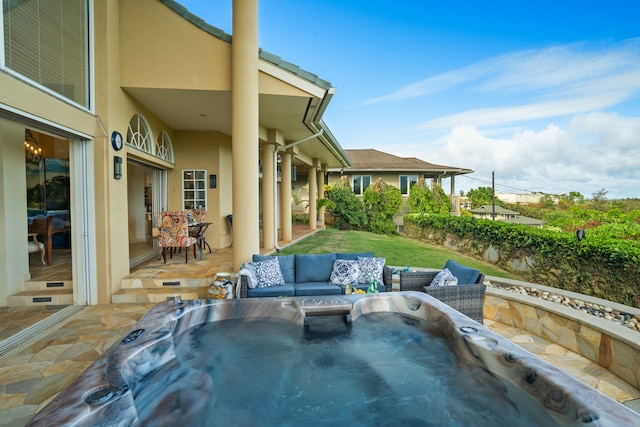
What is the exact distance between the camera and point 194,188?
9164mm

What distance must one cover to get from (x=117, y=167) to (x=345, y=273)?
14.6ft

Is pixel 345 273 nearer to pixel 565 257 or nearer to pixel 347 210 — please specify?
pixel 565 257

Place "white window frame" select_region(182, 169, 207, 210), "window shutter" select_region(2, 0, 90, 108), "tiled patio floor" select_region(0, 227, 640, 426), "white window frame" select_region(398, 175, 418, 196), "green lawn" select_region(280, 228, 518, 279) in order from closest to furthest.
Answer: "tiled patio floor" select_region(0, 227, 640, 426) → "window shutter" select_region(2, 0, 90, 108) → "green lawn" select_region(280, 228, 518, 279) → "white window frame" select_region(182, 169, 207, 210) → "white window frame" select_region(398, 175, 418, 196)

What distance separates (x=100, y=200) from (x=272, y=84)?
12.0 feet

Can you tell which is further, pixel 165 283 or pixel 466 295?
pixel 165 283

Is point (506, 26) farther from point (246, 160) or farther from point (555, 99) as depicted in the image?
point (246, 160)

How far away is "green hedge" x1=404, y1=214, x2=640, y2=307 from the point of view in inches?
208

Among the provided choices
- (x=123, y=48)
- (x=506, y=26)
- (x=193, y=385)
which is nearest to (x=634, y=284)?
(x=193, y=385)

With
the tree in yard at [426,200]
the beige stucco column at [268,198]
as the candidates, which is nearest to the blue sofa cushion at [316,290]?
the beige stucco column at [268,198]

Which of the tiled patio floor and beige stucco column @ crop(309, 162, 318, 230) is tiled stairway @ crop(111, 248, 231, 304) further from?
beige stucco column @ crop(309, 162, 318, 230)

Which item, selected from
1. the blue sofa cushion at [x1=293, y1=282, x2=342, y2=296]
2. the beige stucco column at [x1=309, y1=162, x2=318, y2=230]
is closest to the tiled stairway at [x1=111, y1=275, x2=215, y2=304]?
the blue sofa cushion at [x1=293, y1=282, x2=342, y2=296]

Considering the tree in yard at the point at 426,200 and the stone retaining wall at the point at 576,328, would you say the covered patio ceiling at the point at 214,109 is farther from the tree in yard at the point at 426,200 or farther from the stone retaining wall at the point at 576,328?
the tree in yard at the point at 426,200

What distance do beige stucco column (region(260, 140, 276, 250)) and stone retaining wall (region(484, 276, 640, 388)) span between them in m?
5.40

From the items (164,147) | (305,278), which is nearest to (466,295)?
(305,278)
